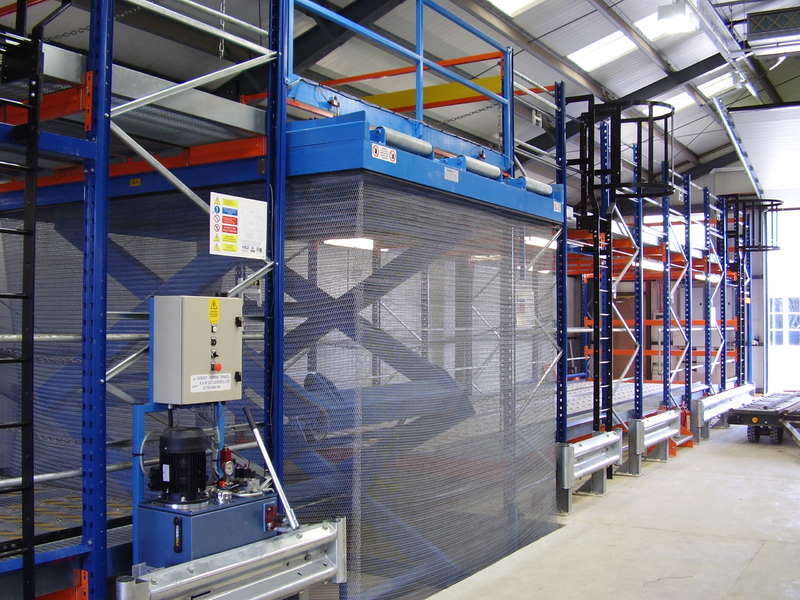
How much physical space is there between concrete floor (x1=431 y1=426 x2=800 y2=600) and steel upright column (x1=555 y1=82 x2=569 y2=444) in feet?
3.73

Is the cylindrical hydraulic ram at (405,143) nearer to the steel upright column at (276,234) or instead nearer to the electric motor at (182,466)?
the steel upright column at (276,234)

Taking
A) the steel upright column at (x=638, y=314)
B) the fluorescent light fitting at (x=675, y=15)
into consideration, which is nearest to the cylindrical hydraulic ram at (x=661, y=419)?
the steel upright column at (x=638, y=314)

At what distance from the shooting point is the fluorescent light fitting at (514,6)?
12320 millimetres

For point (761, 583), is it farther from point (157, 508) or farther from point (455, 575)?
point (157, 508)

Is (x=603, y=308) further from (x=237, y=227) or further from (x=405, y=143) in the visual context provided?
(x=237, y=227)

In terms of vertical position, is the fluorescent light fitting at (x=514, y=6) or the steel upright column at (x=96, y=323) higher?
the fluorescent light fitting at (x=514, y=6)

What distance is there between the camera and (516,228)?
693 cm

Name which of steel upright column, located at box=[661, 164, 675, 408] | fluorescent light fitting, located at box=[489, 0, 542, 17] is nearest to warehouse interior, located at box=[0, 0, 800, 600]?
steel upright column, located at box=[661, 164, 675, 408]

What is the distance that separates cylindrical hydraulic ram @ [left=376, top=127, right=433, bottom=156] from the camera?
5.05 meters

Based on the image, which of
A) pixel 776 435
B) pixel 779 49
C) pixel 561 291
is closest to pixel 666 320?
→ pixel 776 435

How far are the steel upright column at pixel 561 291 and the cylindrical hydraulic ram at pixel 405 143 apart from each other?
2922mm

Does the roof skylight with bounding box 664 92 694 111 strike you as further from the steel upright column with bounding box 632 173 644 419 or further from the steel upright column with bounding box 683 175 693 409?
the steel upright column with bounding box 632 173 644 419

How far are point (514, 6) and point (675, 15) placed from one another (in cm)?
313

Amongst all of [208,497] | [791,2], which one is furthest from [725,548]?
[791,2]
